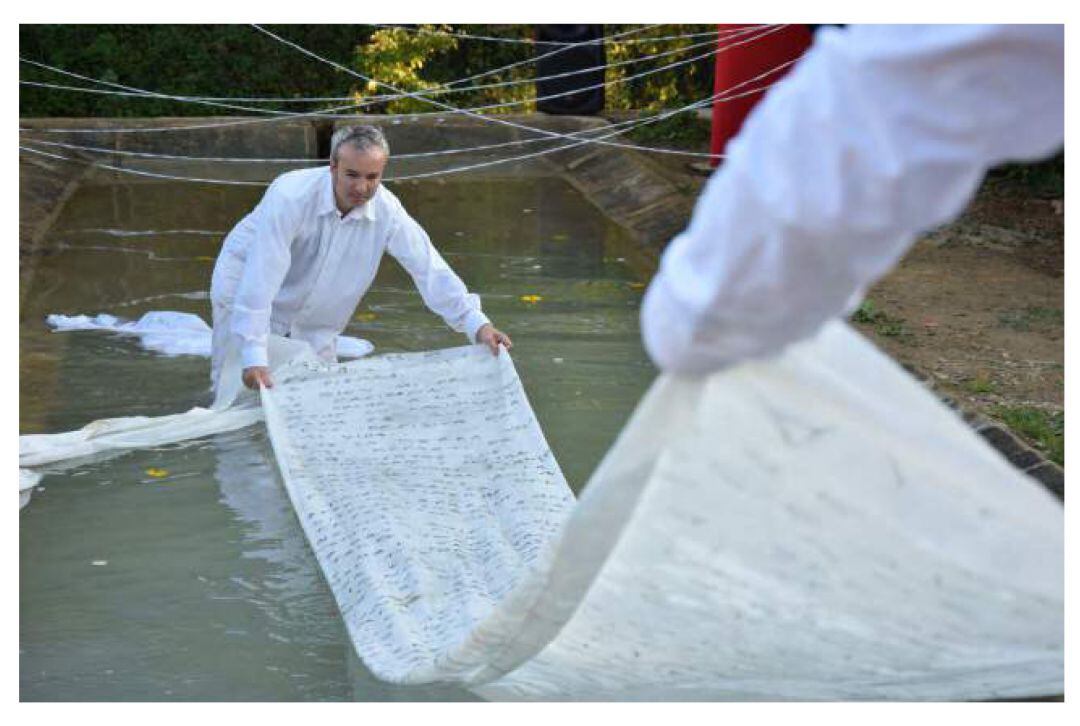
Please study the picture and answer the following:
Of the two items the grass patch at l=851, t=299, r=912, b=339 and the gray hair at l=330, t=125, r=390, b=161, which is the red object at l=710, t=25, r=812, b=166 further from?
the gray hair at l=330, t=125, r=390, b=161

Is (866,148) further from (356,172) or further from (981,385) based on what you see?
(981,385)

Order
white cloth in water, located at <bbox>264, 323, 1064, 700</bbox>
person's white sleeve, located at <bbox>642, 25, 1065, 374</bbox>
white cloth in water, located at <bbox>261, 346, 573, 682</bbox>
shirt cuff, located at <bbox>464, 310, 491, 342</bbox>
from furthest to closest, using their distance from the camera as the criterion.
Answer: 1. shirt cuff, located at <bbox>464, 310, 491, 342</bbox>
2. white cloth in water, located at <bbox>261, 346, 573, 682</bbox>
3. white cloth in water, located at <bbox>264, 323, 1064, 700</bbox>
4. person's white sleeve, located at <bbox>642, 25, 1065, 374</bbox>

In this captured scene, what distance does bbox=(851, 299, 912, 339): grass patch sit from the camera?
21.9ft

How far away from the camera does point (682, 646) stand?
3.16m

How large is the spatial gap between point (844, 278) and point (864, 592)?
3.74 feet

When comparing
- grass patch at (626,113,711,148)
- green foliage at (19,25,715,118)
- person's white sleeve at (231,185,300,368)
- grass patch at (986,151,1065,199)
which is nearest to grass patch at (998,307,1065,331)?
grass patch at (986,151,1065,199)

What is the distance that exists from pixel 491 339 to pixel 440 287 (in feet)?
→ 0.79

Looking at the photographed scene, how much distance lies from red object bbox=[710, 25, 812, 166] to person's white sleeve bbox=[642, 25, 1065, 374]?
24.4 feet

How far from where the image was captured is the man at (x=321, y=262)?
16.3ft

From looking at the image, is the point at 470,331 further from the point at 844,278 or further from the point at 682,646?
the point at 844,278

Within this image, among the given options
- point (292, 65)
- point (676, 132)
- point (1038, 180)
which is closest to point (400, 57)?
point (292, 65)

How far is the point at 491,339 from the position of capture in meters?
5.17

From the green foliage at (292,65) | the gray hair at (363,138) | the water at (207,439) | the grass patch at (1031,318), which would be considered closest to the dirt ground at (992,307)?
the grass patch at (1031,318)
